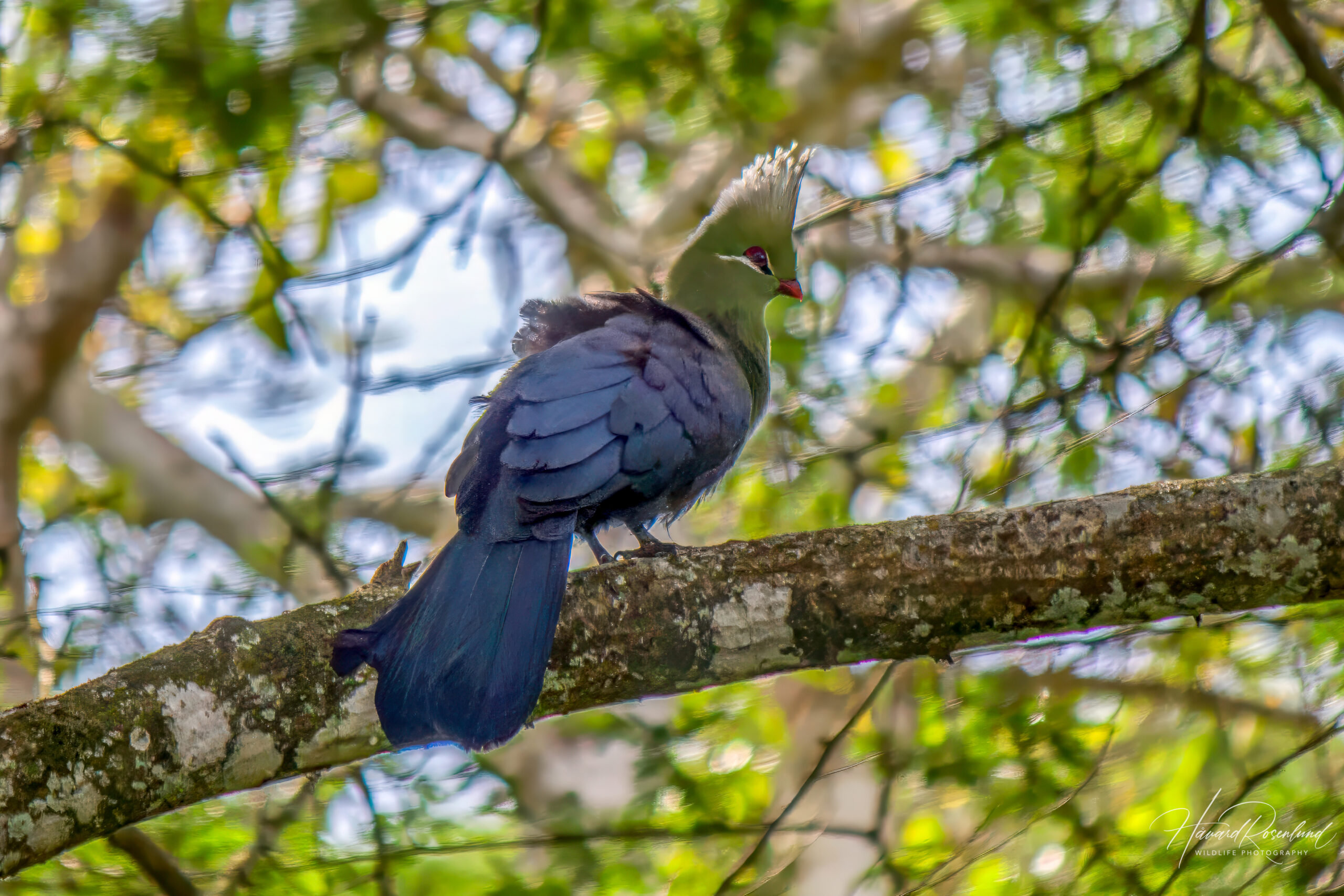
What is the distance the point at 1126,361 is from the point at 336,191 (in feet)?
12.8

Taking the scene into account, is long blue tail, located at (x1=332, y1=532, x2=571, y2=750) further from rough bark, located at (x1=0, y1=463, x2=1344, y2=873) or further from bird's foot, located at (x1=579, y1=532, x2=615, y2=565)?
bird's foot, located at (x1=579, y1=532, x2=615, y2=565)

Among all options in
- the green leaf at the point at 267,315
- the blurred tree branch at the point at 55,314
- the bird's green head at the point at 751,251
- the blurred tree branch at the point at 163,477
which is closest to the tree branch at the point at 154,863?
the bird's green head at the point at 751,251

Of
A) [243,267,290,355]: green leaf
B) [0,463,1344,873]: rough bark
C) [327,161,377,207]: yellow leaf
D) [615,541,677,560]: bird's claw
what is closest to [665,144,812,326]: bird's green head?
[615,541,677,560]: bird's claw

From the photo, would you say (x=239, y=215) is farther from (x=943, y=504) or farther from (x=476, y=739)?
(x=476, y=739)

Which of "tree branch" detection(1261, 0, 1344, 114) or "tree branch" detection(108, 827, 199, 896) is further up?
"tree branch" detection(1261, 0, 1344, 114)

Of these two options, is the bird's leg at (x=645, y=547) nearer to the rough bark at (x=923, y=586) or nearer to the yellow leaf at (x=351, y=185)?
the rough bark at (x=923, y=586)

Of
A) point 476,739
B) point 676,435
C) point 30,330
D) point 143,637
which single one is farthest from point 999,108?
point 30,330

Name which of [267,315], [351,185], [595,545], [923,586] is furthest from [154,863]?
[351,185]

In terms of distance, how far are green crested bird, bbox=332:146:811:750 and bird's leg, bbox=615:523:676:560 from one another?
10 millimetres

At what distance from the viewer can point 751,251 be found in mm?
3523

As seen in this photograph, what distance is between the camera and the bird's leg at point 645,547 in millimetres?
2559

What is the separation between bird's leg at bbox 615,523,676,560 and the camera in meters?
2.56

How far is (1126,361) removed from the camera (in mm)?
3850

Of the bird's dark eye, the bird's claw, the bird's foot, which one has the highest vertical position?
the bird's dark eye
